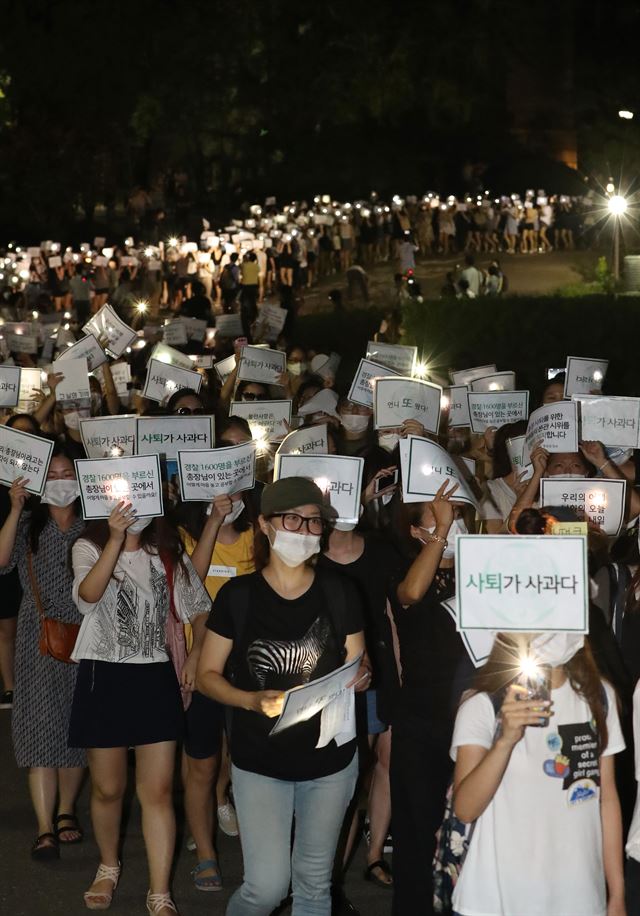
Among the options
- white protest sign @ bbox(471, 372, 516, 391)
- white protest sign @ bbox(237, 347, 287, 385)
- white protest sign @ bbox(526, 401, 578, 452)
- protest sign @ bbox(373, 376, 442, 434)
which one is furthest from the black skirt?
white protest sign @ bbox(237, 347, 287, 385)

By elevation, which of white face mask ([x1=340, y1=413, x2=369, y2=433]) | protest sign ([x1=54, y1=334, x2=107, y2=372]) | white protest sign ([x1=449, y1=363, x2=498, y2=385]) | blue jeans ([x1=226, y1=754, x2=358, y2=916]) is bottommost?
blue jeans ([x1=226, y1=754, x2=358, y2=916])

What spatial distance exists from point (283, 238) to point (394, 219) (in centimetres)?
Answer: 761

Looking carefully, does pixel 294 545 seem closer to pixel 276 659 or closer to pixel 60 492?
pixel 276 659

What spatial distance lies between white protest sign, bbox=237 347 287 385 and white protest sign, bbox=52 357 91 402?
149 centimetres

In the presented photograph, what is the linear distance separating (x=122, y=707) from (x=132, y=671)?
152mm

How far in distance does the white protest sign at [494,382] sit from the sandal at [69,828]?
4.96m

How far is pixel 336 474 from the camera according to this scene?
6.82 metres

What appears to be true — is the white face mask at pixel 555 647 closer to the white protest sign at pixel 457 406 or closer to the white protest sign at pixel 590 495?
the white protest sign at pixel 590 495

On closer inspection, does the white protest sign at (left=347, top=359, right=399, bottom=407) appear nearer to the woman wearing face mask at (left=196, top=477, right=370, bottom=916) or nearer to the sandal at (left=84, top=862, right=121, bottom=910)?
the sandal at (left=84, top=862, right=121, bottom=910)

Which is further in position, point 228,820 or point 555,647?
point 228,820

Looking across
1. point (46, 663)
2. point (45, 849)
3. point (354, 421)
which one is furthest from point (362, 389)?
point (45, 849)

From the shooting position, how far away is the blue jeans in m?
5.21

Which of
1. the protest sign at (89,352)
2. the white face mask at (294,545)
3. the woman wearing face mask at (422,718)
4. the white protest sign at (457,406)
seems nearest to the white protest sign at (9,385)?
the protest sign at (89,352)

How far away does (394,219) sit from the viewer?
42.0 m
